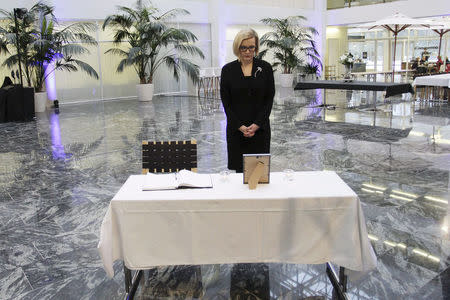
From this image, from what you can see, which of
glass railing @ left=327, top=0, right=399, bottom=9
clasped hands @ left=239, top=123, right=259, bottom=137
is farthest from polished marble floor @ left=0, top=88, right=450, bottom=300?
glass railing @ left=327, top=0, right=399, bottom=9

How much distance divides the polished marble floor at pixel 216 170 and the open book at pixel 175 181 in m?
0.73

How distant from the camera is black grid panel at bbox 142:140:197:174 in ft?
11.2

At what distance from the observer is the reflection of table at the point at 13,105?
35.5ft

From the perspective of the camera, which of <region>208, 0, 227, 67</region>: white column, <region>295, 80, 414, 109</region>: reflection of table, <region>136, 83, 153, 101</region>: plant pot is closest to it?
<region>295, 80, 414, 109</region>: reflection of table

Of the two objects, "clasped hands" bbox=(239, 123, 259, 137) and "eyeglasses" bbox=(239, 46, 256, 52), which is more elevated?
"eyeglasses" bbox=(239, 46, 256, 52)

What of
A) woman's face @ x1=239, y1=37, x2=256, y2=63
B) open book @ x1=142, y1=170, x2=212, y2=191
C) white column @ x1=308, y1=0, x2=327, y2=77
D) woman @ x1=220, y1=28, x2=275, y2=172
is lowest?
open book @ x1=142, y1=170, x2=212, y2=191

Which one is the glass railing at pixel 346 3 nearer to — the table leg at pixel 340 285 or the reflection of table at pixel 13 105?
the reflection of table at pixel 13 105

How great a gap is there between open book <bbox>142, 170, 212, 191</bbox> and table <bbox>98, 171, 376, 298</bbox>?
48mm

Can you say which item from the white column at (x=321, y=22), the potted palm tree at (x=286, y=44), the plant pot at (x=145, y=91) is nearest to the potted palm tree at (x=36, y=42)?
the plant pot at (x=145, y=91)

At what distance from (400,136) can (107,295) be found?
6409mm

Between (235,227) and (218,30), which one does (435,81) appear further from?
(235,227)

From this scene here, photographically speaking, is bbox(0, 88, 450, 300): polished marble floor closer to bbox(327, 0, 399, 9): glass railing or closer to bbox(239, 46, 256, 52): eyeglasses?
bbox(239, 46, 256, 52): eyeglasses

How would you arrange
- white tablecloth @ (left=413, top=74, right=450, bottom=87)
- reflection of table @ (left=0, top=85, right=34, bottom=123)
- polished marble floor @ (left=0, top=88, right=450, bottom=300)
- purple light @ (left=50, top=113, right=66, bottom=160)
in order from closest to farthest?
1. polished marble floor @ (left=0, top=88, right=450, bottom=300)
2. purple light @ (left=50, top=113, right=66, bottom=160)
3. reflection of table @ (left=0, top=85, right=34, bottom=123)
4. white tablecloth @ (left=413, top=74, right=450, bottom=87)

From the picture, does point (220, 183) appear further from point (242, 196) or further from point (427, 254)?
point (427, 254)
